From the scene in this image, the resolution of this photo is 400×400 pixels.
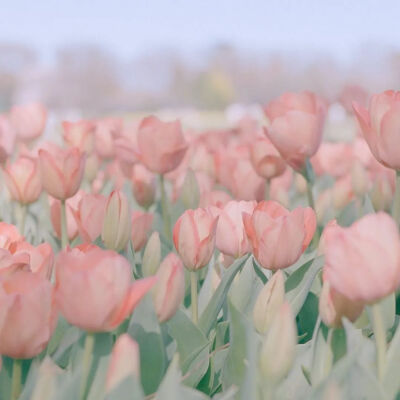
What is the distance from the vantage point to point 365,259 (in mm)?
712

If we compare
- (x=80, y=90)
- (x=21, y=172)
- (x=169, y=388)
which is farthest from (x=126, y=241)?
(x=80, y=90)

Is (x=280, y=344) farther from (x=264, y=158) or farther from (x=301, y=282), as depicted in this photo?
(x=264, y=158)

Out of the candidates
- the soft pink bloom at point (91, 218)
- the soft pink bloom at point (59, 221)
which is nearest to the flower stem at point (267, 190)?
the soft pink bloom at point (59, 221)

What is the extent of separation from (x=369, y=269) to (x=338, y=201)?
1172 millimetres

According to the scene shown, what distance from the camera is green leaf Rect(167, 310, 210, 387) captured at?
34.2 inches

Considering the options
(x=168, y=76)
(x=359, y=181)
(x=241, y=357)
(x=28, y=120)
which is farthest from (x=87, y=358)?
(x=168, y=76)

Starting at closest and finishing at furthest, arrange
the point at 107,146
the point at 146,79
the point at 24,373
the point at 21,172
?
the point at 24,373
the point at 21,172
the point at 107,146
the point at 146,79

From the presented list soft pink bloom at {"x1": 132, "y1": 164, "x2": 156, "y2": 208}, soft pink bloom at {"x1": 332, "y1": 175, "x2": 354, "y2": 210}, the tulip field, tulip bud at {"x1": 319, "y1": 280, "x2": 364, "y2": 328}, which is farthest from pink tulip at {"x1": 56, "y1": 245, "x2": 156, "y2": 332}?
soft pink bloom at {"x1": 332, "y1": 175, "x2": 354, "y2": 210}

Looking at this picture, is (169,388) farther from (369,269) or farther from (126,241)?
(126,241)

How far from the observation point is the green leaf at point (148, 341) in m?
0.83

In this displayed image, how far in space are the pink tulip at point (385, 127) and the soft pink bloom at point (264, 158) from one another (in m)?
0.46

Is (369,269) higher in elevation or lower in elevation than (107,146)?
higher

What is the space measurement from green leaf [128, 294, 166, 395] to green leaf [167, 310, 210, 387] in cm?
4

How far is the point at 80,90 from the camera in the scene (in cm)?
5159
